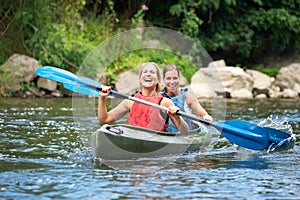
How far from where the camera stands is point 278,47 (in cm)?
1723

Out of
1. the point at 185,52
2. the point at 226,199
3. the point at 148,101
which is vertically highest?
the point at 185,52

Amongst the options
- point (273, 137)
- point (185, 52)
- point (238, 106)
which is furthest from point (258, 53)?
point (273, 137)

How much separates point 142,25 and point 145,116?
30.6ft

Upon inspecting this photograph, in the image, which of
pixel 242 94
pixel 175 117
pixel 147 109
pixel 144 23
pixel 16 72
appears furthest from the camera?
pixel 144 23

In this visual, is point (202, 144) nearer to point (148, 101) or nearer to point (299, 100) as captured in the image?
point (148, 101)

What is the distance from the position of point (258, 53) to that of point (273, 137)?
37.8 ft

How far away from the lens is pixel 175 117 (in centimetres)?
582

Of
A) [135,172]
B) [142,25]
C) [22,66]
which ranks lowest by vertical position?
[135,172]

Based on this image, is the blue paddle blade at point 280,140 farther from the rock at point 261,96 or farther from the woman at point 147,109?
the rock at point 261,96

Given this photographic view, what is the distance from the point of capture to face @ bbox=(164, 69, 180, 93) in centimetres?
622

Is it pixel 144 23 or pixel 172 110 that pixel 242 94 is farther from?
pixel 172 110

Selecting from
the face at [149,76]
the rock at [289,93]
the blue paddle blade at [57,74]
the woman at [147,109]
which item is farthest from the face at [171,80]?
the rock at [289,93]

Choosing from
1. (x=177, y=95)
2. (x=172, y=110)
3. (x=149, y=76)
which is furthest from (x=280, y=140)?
(x=149, y=76)

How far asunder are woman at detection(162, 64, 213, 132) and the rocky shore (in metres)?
1.18
